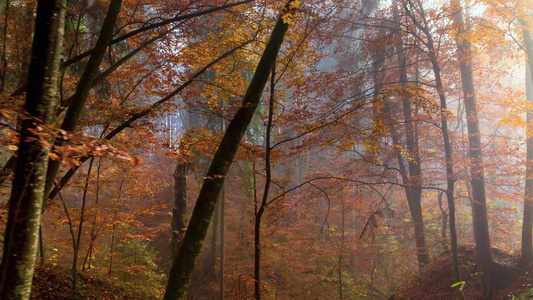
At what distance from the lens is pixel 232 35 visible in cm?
661

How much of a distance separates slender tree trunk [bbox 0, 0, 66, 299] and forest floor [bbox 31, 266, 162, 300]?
439cm

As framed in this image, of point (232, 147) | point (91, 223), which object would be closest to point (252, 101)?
point (232, 147)

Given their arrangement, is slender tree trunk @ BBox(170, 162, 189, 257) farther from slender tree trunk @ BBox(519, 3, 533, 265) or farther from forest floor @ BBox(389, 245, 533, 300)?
slender tree trunk @ BBox(519, 3, 533, 265)

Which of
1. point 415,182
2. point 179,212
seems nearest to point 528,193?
point 415,182

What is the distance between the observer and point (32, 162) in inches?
89.6

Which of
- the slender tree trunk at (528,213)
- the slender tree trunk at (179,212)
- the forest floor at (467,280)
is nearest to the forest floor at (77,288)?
the slender tree trunk at (179,212)

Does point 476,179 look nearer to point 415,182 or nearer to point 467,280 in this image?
point 415,182

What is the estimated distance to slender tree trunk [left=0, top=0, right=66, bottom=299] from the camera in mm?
2164

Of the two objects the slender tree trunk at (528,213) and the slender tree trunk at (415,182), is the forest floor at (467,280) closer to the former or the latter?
the slender tree trunk at (528,213)

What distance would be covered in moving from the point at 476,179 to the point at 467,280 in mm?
3117

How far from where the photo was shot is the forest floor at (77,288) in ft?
19.7

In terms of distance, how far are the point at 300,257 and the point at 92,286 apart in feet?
24.2

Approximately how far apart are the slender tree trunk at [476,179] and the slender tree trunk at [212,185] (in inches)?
229

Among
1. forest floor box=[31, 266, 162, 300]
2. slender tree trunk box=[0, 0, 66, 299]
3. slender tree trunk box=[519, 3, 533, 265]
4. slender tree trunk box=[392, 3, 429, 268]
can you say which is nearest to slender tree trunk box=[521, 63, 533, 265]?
slender tree trunk box=[519, 3, 533, 265]
